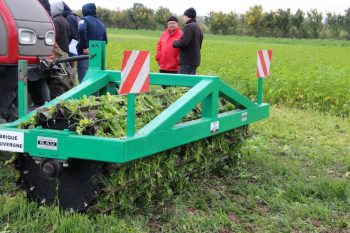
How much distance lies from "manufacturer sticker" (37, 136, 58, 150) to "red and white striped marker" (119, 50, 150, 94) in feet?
1.92

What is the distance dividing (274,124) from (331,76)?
3.65 m

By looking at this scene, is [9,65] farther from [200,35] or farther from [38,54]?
[200,35]

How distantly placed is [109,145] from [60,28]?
4.94 meters

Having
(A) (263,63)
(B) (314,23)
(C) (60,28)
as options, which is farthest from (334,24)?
(A) (263,63)

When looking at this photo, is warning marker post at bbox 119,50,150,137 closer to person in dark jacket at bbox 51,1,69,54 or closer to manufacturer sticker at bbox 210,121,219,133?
manufacturer sticker at bbox 210,121,219,133

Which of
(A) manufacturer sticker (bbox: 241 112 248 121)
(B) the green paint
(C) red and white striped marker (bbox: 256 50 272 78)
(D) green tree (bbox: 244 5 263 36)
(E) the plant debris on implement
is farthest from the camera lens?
(D) green tree (bbox: 244 5 263 36)

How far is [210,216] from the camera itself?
388 centimetres

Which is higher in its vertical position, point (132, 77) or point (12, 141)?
point (132, 77)

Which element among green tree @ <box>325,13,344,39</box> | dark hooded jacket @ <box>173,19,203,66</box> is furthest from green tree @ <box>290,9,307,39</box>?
dark hooded jacket @ <box>173,19,203,66</box>

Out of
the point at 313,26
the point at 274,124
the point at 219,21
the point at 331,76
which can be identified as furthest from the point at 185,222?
the point at 219,21

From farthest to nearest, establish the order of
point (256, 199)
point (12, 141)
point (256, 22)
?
point (256, 22)
point (256, 199)
point (12, 141)

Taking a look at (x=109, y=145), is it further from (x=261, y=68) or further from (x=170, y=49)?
(x=170, y=49)

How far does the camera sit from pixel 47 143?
346 centimetres

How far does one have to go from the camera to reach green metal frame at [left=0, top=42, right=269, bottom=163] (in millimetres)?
3332
